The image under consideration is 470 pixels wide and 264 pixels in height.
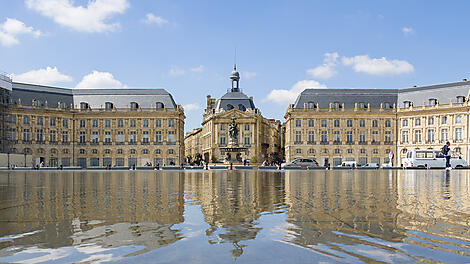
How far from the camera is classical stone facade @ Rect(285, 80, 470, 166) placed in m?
90.2

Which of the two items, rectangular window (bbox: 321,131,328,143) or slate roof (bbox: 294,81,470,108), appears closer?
slate roof (bbox: 294,81,470,108)

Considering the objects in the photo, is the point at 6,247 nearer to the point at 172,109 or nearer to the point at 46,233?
the point at 46,233

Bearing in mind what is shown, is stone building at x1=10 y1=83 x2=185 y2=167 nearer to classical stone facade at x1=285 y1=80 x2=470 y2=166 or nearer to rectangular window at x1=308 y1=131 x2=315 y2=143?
classical stone facade at x1=285 y1=80 x2=470 y2=166

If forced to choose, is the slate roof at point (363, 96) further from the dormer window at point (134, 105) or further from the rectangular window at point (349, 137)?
the dormer window at point (134, 105)

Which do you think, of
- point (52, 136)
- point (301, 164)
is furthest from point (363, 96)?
point (52, 136)

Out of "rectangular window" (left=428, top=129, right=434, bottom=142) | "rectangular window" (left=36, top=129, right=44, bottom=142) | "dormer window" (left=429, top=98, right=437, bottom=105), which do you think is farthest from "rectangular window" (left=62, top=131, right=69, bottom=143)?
"dormer window" (left=429, top=98, right=437, bottom=105)

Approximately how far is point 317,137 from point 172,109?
108 ft

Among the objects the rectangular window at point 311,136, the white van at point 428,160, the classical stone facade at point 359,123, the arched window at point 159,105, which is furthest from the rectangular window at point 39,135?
the white van at point 428,160

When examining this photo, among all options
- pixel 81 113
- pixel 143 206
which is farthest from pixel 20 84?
pixel 143 206

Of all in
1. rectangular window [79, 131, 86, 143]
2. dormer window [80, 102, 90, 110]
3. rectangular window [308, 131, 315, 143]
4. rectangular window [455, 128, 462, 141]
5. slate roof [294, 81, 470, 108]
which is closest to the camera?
rectangular window [455, 128, 462, 141]

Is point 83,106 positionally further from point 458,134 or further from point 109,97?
point 458,134

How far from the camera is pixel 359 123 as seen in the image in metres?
93.1

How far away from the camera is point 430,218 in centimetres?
698

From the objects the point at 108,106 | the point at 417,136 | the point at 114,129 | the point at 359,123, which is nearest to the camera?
the point at 417,136
